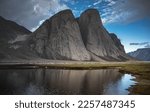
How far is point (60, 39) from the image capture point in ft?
312

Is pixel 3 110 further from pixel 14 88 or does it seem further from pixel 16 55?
pixel 16 55

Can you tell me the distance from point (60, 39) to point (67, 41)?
12.7 feet

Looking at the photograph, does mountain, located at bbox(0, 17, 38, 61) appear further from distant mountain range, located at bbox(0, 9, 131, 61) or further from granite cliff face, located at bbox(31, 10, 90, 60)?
granite cliff face, located at bbox(31, 10, 90, 60)

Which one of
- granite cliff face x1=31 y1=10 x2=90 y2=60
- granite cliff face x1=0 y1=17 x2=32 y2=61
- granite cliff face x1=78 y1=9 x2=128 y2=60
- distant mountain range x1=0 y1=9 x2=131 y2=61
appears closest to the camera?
granite cliff face x1=0 y1=17 x2=32 y2=61

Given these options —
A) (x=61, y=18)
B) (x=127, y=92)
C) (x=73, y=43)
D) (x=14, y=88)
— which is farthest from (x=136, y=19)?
(x=61, y=18)

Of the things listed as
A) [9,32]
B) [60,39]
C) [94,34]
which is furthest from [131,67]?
[9,32]

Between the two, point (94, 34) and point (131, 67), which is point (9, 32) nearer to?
point (94, 34)

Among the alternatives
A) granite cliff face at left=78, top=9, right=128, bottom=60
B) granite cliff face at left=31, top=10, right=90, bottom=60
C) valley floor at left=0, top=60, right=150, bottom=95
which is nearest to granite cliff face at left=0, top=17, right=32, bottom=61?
granite cliff face at left=31, top=10, right=90, bottom=60

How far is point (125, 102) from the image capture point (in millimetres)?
15359

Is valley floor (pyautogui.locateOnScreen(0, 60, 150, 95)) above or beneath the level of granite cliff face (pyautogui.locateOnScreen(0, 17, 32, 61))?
beneath

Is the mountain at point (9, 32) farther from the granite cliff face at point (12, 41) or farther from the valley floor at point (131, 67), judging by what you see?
the valley floor at point (131, 67)

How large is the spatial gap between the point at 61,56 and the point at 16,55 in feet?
52.3

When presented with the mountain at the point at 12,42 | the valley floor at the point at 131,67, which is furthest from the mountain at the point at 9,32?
the valley floor at the point at 131,67

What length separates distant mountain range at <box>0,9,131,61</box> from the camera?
3531 inches
